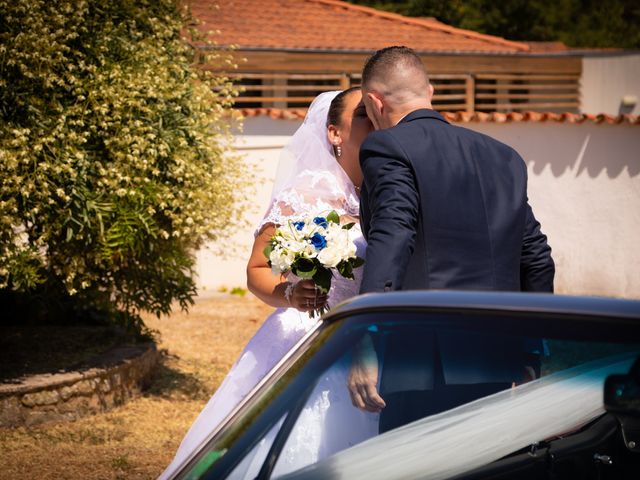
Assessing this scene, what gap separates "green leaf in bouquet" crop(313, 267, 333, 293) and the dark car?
127cm

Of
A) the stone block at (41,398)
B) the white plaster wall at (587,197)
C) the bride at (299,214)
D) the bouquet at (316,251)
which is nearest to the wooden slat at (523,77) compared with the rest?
the white plaster wall at (587,197)

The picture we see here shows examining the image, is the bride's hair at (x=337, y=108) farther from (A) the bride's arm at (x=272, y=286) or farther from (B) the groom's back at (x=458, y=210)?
(B) the groom's back at (x=458, y=210)

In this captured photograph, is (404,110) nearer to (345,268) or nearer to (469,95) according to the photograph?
(345,268)

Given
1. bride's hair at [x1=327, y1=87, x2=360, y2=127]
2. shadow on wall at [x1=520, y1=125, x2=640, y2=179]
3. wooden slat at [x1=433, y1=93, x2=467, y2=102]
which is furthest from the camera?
wooden slat at [x1=433, y1=93, x2=467, y2=102]

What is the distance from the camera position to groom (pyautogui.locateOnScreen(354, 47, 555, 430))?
108 inches

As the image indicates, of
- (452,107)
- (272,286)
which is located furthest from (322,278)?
(452,107)

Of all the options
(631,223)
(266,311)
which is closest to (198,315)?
(266,311)

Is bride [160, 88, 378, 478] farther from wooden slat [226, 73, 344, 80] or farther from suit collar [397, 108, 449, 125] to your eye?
wooden slat [226, 73, 344, 80]

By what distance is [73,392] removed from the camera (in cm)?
648

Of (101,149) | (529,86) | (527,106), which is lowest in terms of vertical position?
(101,149)

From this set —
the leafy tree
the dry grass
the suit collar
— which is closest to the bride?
the suit collar

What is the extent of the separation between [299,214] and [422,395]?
1927 mm

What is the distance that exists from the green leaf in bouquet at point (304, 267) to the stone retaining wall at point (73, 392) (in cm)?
371

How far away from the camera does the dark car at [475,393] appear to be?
175cm
